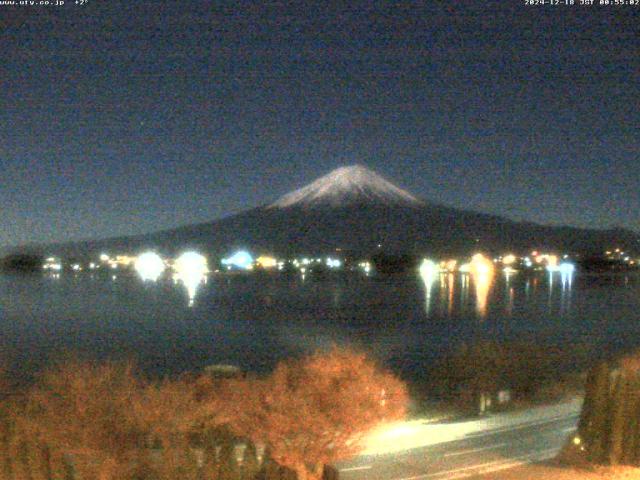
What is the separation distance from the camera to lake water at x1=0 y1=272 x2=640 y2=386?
26953 millimetres

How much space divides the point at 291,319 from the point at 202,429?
93.7 feet

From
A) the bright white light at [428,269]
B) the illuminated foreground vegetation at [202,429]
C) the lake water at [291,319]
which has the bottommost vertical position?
the lake water at [291,319]

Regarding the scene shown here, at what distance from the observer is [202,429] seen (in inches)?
318

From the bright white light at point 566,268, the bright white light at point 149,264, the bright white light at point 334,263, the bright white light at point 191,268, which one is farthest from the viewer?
the bright white light at point 149,264

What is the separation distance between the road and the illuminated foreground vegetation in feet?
3.14

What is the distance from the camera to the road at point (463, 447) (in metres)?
8.73

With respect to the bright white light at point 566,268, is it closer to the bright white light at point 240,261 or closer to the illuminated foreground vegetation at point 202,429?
the bright white light at point 240,261

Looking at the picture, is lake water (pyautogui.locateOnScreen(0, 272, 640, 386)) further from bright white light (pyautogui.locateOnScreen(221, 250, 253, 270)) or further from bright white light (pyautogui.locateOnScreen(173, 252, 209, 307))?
bright white light (pyautogui.locateOnScreen(221, 250, 253, 270))

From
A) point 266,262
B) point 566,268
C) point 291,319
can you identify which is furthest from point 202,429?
point 566,268

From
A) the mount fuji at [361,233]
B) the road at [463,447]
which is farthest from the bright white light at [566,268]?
the road at [463,447]

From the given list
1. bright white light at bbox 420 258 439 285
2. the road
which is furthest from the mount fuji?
the road

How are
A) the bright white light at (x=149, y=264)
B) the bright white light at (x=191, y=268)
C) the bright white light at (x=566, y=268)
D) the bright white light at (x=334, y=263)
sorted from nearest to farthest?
Answer: 1. the bright white light at (x=191, y=268)
2. the bright white light at (x=334, y=263)
3. the bright white light at (x=566, y=268)
4. the bright white light at (x=149, y=264)

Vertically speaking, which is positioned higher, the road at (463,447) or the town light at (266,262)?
the town light at (266,262)

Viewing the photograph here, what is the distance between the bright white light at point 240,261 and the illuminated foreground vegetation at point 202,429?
68678 mm
